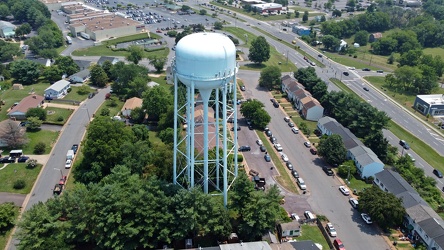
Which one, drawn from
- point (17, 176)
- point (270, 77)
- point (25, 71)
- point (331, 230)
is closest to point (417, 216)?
point (331, 230)

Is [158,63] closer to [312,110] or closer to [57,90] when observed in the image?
[57,90]

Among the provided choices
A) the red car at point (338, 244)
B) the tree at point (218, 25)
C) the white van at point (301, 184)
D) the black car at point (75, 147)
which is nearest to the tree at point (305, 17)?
the tree at point (218, 25)

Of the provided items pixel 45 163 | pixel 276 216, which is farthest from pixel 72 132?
pixel 276 216

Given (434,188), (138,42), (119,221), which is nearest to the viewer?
(119,221)

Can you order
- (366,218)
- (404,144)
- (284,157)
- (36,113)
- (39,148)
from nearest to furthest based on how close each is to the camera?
(366,218) < (39,148) < (284,157) < (404,144) < (36,113)

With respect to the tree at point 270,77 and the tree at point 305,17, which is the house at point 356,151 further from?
the tree at point 305,17

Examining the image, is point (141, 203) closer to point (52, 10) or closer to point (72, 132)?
point (72, 132)

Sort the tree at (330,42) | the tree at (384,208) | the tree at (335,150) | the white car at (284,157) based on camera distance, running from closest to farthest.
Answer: the tree at (384,208)
the tree at (335,150)
the white car at (284,157)
the tree at (330,42)
